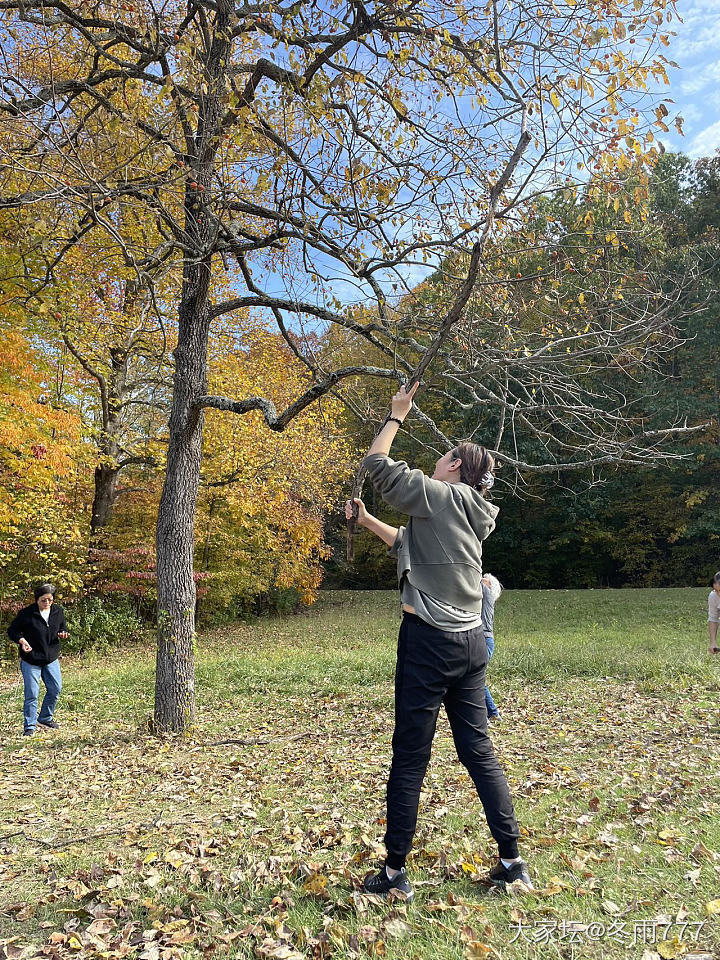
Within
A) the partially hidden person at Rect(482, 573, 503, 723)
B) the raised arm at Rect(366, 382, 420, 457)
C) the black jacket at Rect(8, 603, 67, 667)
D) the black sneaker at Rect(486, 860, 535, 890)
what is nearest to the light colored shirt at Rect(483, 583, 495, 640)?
the partially hidden person at Rect(482, 573, 503, 723)

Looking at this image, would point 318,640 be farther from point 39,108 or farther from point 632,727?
point 39,108

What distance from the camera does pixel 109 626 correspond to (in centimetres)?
1644

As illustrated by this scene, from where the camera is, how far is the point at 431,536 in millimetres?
3057

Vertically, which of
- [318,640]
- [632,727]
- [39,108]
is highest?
[39,108]

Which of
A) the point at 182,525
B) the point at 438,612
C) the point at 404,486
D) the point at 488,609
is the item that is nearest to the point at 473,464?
the point at 404,486

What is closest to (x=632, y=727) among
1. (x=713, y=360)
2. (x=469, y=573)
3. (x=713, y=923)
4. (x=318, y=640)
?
(x=713, y=923)

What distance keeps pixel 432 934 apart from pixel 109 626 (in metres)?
15.2

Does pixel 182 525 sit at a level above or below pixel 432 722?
above

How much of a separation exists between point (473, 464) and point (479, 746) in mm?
1292

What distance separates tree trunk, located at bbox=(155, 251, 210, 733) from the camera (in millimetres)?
7621

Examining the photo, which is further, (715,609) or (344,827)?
(715,609)

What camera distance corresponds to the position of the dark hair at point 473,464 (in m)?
3.28

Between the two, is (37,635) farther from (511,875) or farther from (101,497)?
(101,497)

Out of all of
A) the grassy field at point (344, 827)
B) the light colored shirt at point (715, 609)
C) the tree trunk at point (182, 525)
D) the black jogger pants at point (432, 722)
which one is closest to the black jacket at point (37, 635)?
the grassy field at point (344, 827)
